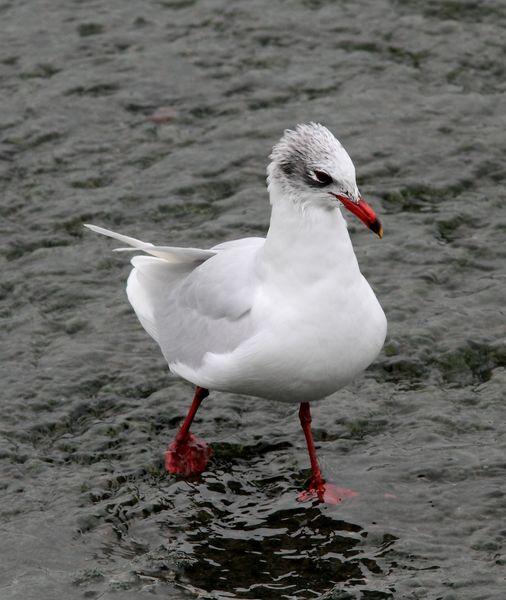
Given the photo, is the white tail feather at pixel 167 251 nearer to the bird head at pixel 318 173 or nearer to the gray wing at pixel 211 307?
the gray wing at pixel 211 307

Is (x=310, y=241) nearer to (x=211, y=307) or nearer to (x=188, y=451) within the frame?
(x=211, y=307)

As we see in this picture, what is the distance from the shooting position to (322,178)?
713 cm

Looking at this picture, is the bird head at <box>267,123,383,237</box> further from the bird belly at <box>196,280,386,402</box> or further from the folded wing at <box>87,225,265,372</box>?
the folded wing at <box>87,225,265,372</box>

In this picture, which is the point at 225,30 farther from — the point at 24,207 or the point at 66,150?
the point at 24,207

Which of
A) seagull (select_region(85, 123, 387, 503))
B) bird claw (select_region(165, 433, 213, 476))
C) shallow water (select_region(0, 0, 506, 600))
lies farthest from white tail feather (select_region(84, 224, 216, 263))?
bird claw (select_region(165, 433, 213, 476))

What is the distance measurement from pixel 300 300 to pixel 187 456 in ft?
5.14

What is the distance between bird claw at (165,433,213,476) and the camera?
26.6ft

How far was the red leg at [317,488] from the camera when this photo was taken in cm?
777

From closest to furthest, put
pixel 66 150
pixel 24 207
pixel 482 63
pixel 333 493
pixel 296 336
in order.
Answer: pixel 296 336 → pixel 333 493 → pixel 24 207 → pixel 66 150 → pixel 482 63

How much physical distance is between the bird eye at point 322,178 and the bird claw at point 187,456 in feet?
7.13

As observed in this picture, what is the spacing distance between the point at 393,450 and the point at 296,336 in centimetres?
148

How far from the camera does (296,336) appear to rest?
7.15 m

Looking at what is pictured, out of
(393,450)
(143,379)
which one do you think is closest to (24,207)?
(143,379)

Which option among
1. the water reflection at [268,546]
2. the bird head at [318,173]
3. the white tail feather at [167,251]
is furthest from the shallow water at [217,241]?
the bird head at [318,173]
